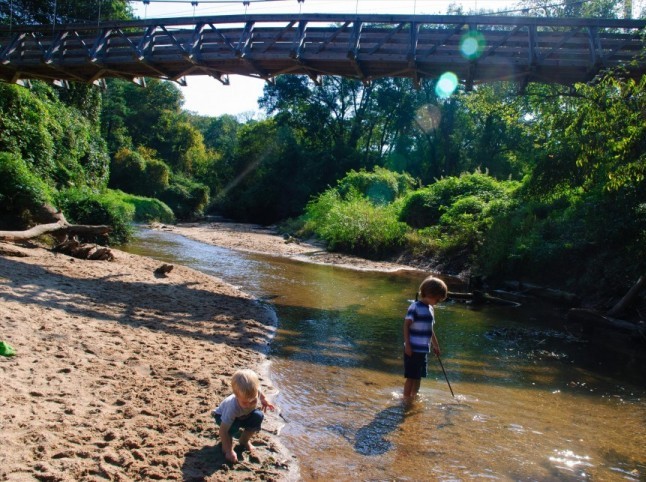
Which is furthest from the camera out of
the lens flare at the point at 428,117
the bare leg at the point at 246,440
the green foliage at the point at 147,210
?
the lens flare at the point at 428,117

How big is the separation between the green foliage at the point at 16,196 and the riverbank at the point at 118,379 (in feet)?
12.8

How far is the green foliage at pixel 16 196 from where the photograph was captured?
40.0 feet

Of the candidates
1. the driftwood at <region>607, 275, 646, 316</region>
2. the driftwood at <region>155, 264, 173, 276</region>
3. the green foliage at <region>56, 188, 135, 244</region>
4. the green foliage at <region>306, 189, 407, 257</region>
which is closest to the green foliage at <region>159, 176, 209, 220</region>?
the green foliage at <region>306, 189, 407, 257</region>

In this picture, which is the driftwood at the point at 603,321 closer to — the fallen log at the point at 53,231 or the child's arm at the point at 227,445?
the child's arm at the point at 227,445

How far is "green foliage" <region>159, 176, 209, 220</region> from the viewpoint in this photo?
43875 mm

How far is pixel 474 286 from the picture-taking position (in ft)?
39.7

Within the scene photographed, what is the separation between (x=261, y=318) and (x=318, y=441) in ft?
14.3

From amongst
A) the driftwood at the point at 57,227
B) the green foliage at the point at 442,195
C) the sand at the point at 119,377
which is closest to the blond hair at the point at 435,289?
the sand at the point at 119,377

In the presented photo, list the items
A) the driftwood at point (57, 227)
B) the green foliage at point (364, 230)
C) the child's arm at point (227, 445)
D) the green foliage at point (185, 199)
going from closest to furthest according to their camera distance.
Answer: the child's arm at point (227, 445)
the driftwood at point (57, 227)
the green foliage at point (364, 230)
the green foliage at point (185, 199)

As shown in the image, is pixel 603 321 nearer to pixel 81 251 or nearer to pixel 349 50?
pixel 349 50

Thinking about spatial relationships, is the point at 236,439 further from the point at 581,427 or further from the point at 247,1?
the point at 247,1

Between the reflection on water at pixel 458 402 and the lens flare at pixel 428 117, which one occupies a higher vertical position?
the lens flare at pixel 428 117

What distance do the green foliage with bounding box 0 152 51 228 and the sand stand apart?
10.8 ft

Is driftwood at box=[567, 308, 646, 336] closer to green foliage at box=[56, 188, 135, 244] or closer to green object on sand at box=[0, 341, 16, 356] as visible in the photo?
green object on sand at box=[0, 341, 16, 356]
